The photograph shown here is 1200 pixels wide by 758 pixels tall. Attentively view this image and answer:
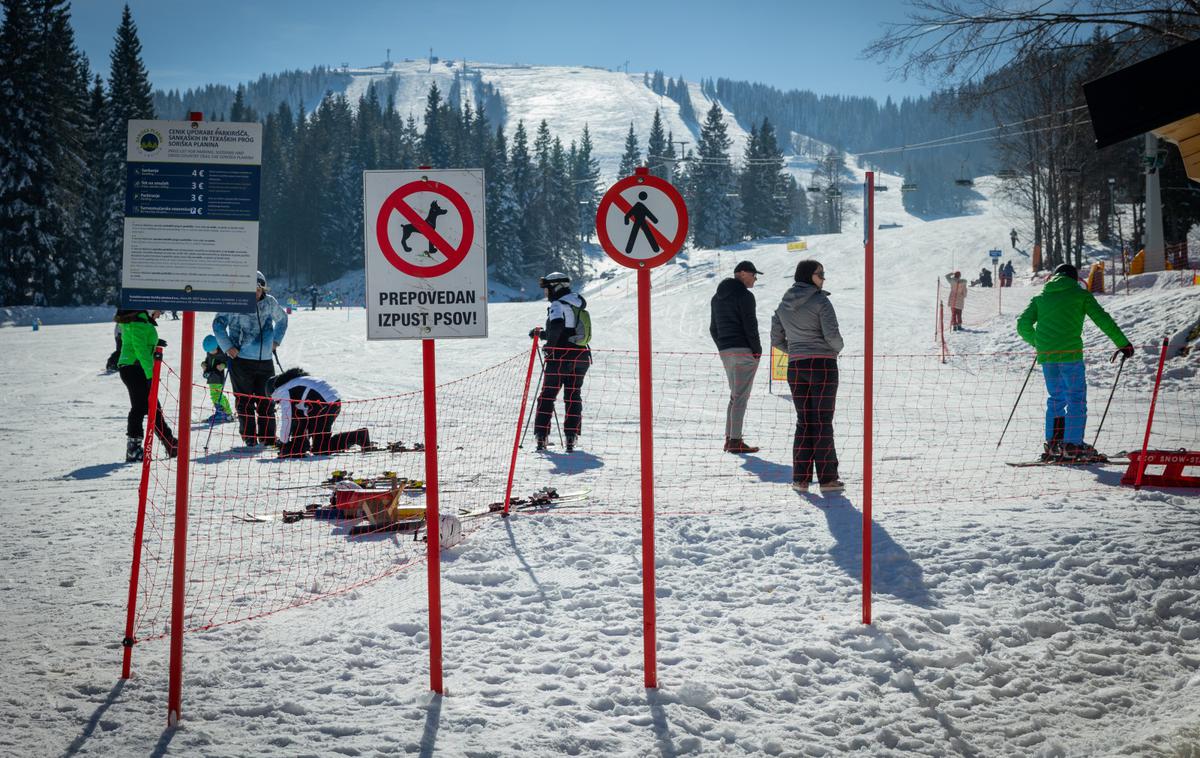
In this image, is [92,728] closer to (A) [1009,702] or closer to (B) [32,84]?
(A) [1009,702]

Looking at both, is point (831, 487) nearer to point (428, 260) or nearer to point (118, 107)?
point (428, 260)

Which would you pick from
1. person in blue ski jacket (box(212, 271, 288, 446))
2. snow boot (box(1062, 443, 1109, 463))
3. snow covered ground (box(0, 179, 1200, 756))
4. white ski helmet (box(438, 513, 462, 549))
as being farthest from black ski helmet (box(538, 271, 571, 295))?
snow boot (box(1062, 443, 1109, 463))

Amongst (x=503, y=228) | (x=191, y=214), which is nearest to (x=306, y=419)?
(x=191, y=214)

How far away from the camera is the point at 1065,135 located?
39281 millimetres

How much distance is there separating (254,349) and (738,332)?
228 inches

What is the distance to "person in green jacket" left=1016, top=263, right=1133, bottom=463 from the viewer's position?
8.84m

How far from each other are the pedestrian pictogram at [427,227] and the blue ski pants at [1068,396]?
6.89m

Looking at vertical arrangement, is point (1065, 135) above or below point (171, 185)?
above

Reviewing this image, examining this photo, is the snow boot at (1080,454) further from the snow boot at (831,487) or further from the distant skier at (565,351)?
the distant skier at (565,351)

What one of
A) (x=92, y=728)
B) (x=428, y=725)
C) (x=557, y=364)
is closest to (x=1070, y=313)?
(x=557, y=364)

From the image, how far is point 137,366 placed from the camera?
33.0 feet

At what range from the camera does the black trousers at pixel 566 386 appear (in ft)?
34.2

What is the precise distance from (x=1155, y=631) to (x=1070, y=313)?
480 centimetres

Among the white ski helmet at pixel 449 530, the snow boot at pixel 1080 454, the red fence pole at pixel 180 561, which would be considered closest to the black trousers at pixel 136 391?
the white ski helmet at pixel 449 530
